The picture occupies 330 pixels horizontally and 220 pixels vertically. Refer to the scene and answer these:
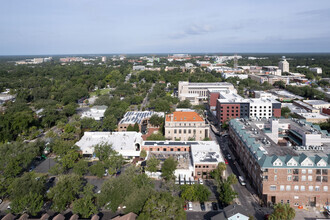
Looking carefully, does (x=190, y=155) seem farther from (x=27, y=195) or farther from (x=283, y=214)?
(x=27, y=195)

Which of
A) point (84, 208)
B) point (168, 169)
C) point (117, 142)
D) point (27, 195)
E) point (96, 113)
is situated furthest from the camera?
point (96, 113)

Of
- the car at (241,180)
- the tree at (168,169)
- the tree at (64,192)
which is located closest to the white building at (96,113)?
the tree at (168,169)

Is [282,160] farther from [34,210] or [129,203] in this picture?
[34,210]

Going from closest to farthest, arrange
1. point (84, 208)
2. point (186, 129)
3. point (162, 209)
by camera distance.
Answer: point (162, 209), point (84, 208), point (186, 129)

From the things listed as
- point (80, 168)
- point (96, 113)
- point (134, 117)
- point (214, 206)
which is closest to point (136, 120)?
point (134, 117)

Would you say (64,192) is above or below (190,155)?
above

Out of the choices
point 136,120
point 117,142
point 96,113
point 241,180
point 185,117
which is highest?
point 185,117
